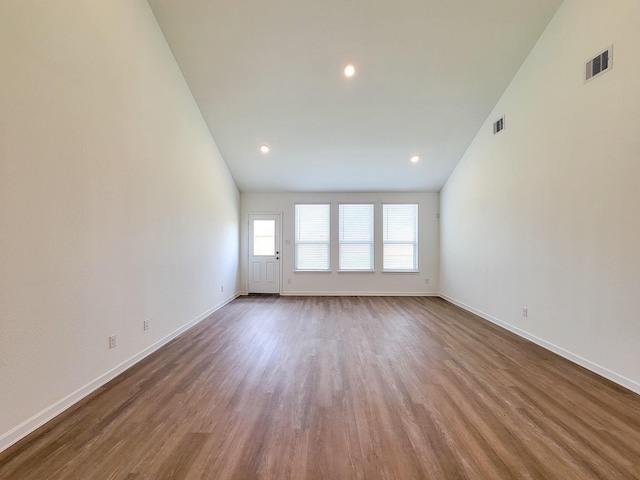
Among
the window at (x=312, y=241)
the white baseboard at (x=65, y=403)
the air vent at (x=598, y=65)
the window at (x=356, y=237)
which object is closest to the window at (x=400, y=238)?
the window at (x=356, y=237)

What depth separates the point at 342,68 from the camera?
412 centimetres

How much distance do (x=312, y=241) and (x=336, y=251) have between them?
633mm

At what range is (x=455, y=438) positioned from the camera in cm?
187

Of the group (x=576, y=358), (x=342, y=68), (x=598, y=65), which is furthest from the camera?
(x=342, y=68)

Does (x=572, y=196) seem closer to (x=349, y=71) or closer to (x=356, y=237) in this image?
(x=349, y=71)

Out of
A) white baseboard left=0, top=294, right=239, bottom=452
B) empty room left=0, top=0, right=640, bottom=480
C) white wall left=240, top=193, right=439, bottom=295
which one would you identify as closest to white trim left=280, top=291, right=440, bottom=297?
white wall left=240, top=193, right=439, bottom=295

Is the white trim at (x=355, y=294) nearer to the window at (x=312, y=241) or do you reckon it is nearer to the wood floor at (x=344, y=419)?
the window at (x=312, y=241)

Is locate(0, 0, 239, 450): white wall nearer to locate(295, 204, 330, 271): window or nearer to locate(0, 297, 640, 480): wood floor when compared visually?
locate(0, 297, 640, 480): wood floor

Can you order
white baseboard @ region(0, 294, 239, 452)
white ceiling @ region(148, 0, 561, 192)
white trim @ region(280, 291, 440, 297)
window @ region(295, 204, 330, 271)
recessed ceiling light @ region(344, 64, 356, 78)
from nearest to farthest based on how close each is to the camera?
white baseboard @ region(0, 294, 239, 452) < white ceiling @ region(148, 0, 561, 192) < recessed ceiling light @ region(344, 64, 356, 78) < white trim @ region(280, 291, 440, 297) < window @ region(295, 204, 330, 271)

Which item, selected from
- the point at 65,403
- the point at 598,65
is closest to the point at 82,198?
the point at 65,403

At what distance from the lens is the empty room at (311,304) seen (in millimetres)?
1822

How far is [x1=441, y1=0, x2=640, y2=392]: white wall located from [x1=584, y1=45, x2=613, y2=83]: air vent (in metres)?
0.06

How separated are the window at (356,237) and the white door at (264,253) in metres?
1.56

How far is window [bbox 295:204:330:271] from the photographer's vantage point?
7.27m
